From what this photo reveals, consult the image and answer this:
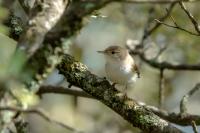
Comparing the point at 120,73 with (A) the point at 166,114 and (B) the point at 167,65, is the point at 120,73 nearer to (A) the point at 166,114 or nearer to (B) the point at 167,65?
(A) the point at 166,114

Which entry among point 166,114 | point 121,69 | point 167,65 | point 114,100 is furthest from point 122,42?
point 114,100

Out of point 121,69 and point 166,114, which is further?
point 121,69

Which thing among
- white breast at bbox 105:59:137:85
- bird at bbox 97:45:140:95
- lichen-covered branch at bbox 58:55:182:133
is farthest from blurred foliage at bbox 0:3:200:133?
lichen-covered branch at bbox 58:55:182:133

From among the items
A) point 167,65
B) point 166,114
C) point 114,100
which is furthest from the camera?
point 167,65

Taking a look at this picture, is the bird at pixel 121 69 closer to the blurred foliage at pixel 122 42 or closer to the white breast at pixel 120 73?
the white breast at pixel 120 73

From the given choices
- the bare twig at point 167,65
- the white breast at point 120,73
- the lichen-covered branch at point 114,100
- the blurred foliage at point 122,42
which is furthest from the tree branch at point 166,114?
the blurred foliage at point 122,42

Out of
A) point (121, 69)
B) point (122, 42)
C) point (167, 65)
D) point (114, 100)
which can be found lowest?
point (122, 42)

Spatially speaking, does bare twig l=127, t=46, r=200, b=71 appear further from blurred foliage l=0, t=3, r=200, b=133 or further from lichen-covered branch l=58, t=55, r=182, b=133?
lichen-covered branch l=58, t=55, r=182, b=133
